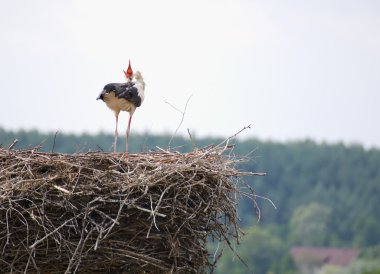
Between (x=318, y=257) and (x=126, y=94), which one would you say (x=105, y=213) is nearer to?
(x=126, y=94)

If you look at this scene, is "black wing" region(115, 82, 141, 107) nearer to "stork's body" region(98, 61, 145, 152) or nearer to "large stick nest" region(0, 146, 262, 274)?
"stork's body" region(98, 61, 145, 152)

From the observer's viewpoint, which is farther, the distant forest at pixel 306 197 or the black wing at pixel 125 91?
the distant forest at pixel 306 197

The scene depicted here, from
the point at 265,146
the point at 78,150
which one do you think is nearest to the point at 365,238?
the point at 265,146

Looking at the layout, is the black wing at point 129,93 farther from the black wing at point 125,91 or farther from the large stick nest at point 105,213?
the large stick nest at point 105,213

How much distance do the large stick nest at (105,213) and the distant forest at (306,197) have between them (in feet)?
165

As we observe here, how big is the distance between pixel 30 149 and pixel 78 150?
38 centimetres

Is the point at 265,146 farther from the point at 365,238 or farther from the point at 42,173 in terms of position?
the point at 42,173

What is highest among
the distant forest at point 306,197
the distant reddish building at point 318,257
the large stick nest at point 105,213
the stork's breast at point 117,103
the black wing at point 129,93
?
the black wing at point 129,93

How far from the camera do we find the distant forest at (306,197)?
69.6m

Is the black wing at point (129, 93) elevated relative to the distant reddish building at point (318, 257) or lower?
elevated

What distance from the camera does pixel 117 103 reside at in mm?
11531

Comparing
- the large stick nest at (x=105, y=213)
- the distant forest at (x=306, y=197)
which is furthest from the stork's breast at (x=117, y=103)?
the distant forest at (x=306, y=197)

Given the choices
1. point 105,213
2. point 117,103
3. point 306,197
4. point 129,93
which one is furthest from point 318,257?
point 105,213

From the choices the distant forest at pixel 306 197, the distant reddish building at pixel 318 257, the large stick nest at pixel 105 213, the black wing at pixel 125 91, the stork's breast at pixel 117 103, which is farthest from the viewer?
the distant reddish building at pixel 318 257
